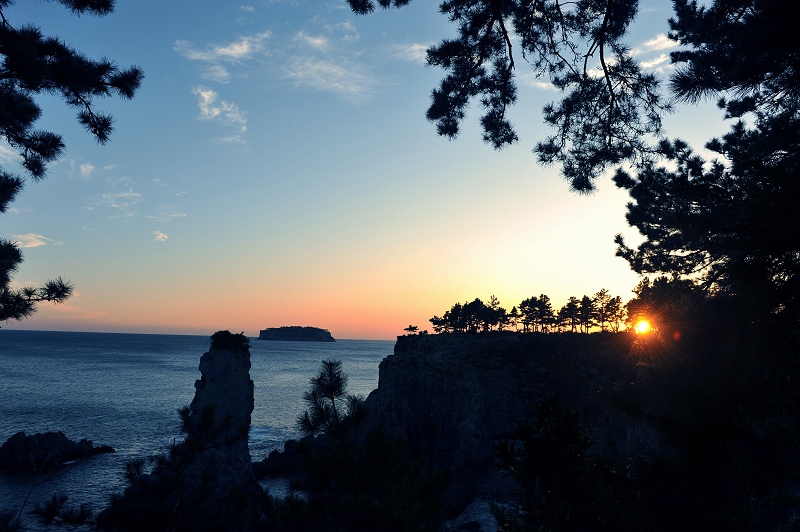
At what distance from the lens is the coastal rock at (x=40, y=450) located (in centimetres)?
4372

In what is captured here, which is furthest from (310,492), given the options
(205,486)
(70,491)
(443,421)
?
(70,491)

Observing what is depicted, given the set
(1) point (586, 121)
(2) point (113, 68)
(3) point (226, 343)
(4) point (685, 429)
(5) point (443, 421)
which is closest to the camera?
(4) point (685, 429)

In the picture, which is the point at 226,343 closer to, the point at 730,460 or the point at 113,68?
the point at 113,68

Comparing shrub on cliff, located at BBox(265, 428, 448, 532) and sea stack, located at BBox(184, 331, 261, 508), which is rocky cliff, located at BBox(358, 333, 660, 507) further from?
shrub on cliff, located at BBox(265, 428, 448, 532)

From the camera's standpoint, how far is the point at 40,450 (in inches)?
1796

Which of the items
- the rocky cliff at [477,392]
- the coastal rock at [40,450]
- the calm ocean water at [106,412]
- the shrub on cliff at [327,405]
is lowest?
the calm ocean water at [106,412]

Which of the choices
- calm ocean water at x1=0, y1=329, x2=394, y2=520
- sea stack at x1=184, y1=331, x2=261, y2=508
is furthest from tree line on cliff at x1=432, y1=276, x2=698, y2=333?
sea stack at x1=184, y1=331, x2=261, y2=508

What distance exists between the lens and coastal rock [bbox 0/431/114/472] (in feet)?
143

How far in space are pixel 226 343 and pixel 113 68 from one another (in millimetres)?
32452

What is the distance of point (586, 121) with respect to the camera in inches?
450

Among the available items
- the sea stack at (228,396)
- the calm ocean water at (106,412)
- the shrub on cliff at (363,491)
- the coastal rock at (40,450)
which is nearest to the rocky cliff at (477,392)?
the sea stack at (228,396)

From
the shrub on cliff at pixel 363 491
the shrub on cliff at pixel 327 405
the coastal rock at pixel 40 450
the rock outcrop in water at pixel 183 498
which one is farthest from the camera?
the coastal rock at pixel 40 450

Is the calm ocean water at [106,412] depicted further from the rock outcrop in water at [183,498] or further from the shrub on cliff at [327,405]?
the shrub on cliff at [327,405]

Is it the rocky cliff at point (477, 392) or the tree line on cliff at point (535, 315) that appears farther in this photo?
the tree line on cliff at point (535, 315)
